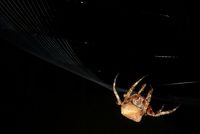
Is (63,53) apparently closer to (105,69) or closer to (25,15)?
(25,15)

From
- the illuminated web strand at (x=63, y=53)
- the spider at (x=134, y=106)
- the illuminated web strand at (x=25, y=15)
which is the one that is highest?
the illuminated web strand at (x=25, y=15)

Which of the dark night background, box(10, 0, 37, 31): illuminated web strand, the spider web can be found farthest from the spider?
box(10, 0, 37, 31): illuminated web strand

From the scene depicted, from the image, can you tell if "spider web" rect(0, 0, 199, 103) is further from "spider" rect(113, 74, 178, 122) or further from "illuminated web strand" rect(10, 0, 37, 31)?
"spider" rect(113, 74, 178, 122)

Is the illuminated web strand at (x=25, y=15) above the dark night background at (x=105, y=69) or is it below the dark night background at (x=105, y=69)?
above

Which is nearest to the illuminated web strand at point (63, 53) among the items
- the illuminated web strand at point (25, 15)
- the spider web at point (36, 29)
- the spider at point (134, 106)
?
the spider web at point (36, 29)

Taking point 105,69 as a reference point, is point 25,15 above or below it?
above

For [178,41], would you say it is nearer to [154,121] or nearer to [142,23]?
[142,23]

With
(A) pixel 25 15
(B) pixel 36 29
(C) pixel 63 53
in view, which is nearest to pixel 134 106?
(C) pixel 63 53

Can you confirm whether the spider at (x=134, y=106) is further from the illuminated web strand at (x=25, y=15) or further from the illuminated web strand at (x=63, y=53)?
the illuminated web strand at (x=25, y=15)

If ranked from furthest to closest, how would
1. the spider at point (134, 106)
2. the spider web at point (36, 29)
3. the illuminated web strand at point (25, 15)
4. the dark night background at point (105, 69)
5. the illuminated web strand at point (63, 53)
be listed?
1. the spider at point (134, 106)
2. the illuminated web strand at point (63, 53)
3. the dark night background at point (105, 69)
4. the spider web at point (36, 29)
5. the illuminated web strand at point (25, 15)

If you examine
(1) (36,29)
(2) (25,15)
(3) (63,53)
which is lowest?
(3) (63,53)
